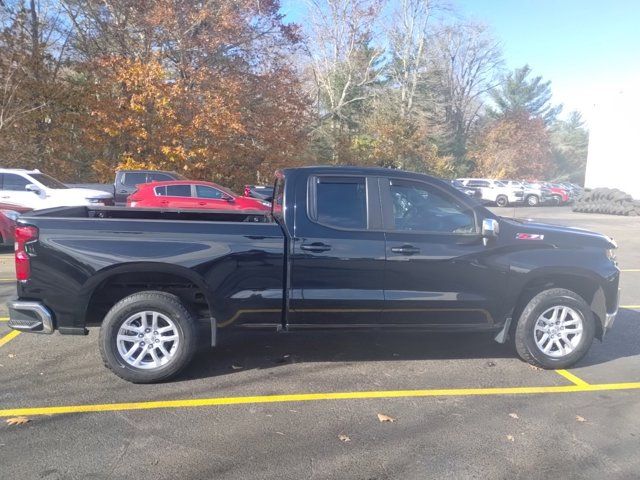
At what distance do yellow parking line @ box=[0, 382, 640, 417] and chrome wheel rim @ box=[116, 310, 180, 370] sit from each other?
0.44 m

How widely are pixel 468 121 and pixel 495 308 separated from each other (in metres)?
55.4

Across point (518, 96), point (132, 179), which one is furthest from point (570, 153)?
point (132, 179)

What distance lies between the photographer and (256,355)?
5.24 meters

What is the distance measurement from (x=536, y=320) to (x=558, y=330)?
0.88 ft

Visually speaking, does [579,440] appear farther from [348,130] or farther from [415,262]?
[348,130]

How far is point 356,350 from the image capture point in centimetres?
540

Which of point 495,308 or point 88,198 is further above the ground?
point 88,198

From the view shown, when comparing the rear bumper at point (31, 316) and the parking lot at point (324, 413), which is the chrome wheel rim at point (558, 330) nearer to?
the parking lot at point (324, 413)

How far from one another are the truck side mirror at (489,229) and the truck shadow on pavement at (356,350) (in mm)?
1306

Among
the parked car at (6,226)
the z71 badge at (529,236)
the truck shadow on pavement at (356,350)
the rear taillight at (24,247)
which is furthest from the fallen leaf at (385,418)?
the parked car at (6,226)

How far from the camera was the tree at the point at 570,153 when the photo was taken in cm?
7006

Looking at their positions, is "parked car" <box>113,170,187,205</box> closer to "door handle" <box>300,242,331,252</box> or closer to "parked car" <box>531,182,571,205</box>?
"door handle" <box>300,242,331,252</box>

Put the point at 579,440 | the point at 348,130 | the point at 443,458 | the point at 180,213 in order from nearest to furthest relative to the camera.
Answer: the point at 443,458
the point at 579,440
the point at 180,213
the point at 348,130

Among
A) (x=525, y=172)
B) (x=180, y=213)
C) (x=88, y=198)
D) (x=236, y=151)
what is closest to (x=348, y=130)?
(x=236, y=151)
